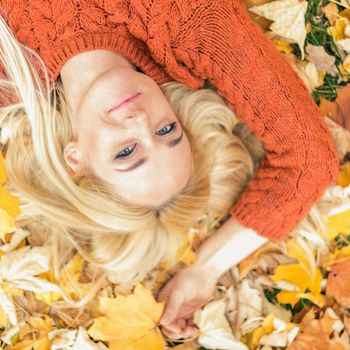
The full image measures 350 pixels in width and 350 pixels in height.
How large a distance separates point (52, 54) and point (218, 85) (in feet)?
1.76

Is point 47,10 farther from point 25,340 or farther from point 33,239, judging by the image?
point 25,340

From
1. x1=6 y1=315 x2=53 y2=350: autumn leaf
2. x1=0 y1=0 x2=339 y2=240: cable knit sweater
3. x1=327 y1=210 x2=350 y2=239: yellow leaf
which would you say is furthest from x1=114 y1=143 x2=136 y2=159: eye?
x1=327 y1=210 x2=350 y2=239: yellow leaf

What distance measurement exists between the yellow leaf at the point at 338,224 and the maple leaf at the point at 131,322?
2.19 feet

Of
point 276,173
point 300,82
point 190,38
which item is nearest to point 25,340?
point 276,173

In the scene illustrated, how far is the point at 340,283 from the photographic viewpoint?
1.77 metres

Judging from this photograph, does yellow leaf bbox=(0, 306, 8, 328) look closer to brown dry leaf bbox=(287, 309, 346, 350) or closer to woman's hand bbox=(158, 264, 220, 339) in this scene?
woman's hand bbox=(158, 264, 220, 339)

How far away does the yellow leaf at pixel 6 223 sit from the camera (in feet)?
5.30

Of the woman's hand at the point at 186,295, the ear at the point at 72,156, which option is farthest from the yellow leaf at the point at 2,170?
the woman's hand at the point at 186,295

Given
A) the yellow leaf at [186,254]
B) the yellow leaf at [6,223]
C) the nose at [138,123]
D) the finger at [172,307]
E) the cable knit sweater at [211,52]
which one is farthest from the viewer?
the yellow leaf at [186,254]

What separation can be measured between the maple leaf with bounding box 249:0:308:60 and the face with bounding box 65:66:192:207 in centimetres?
52

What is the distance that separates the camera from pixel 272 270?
1.85 meters

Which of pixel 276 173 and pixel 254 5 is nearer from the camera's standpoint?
pixel 276 173

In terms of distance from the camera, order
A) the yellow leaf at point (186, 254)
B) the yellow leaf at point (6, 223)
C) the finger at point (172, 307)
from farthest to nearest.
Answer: the yellow leaf at point (186, 254), the finger at point (172, 307), the yellow leaf at point (6, 223)

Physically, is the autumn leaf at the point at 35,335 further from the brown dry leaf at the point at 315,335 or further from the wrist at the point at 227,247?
the brown dry leaf at the point at 315,335
